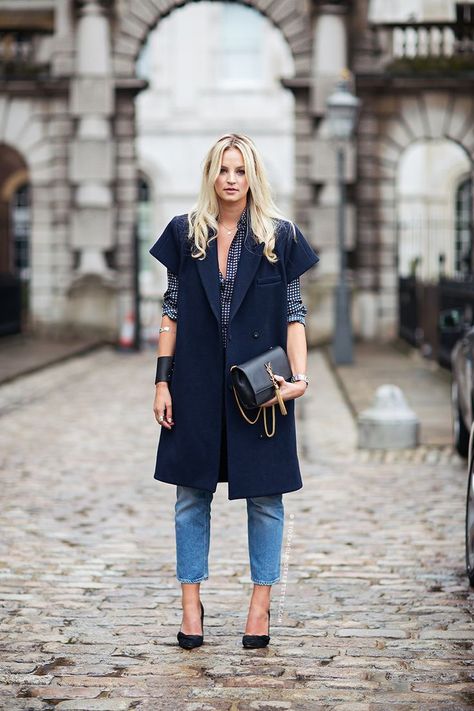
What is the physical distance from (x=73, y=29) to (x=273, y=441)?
2142 cm

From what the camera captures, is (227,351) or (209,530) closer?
(227,351)

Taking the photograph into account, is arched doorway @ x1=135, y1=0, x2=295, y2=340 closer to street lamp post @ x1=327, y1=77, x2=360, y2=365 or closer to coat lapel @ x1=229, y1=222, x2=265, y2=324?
street lamp post @ x1=327, y1=77, x2=360, y2=365

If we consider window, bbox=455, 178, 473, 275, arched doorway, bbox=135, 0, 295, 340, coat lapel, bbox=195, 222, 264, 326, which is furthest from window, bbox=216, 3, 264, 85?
coat lapel, bbox=195, 222, 264, 326

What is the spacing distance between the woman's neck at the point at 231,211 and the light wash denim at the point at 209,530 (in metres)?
1.03

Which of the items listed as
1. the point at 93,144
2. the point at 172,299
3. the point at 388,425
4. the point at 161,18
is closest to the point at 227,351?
the point at 172,299

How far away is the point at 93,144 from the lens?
83.8ft

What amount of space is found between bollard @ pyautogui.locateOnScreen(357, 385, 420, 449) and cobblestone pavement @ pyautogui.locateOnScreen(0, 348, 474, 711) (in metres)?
0.23

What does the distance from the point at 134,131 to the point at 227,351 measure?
21.1 metres

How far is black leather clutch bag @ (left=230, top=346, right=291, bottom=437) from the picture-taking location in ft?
17.4

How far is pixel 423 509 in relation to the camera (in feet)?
28.8

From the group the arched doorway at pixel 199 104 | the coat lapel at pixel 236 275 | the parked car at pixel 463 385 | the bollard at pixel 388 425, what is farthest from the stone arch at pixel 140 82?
the coat lapel at pixel 236 275

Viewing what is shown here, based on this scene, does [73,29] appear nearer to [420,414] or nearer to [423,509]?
[420,414]

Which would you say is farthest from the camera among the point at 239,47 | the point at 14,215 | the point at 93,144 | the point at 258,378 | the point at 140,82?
the point at 239,47

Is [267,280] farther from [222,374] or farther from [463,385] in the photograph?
[463,385]
